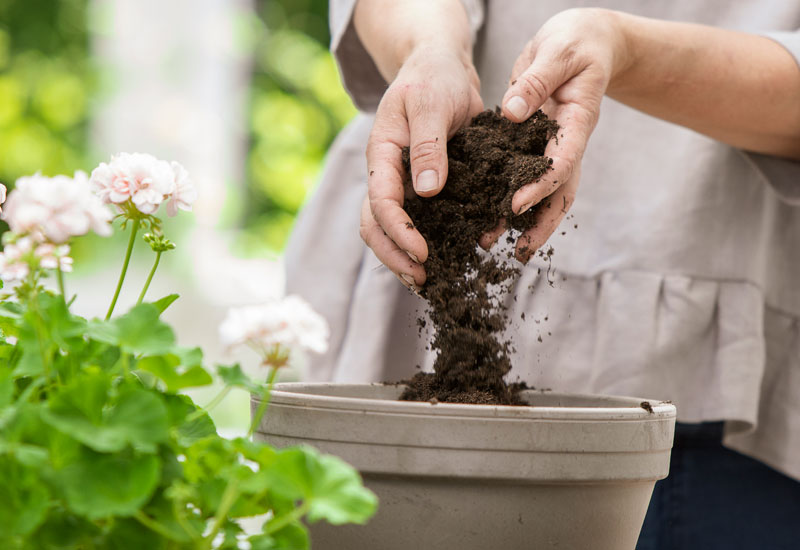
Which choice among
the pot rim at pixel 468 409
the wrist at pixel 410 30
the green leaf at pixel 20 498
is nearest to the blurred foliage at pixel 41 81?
the wrist at pixel 410 30

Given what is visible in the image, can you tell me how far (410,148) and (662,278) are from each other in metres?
0.50

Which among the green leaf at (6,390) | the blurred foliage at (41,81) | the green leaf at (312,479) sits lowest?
the green leaf at (312,479)

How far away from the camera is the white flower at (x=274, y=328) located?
0.45m

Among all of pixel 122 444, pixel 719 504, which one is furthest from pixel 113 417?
pixel 719 504

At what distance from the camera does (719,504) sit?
3.93 ft

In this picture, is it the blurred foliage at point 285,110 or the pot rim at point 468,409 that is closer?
the pot rim at point 468,409

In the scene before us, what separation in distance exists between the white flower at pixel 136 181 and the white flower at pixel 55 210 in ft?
0.35

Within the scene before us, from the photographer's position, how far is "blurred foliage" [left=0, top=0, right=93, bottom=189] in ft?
9.37

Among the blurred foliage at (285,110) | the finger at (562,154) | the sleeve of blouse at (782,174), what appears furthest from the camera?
the blurred foliage at (285,110)

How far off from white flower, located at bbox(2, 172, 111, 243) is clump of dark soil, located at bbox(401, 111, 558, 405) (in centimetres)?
41

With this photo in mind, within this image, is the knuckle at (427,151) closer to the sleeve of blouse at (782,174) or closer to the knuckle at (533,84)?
the knuckle at (533,84)

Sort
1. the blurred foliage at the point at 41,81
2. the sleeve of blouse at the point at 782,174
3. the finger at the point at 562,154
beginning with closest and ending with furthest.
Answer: the finger at the point at 562,154 < the sleeve of blouse at the point at 782,174 < the blurred foliage at the point at 41,81

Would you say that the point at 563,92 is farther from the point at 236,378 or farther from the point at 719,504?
the point at 719,504

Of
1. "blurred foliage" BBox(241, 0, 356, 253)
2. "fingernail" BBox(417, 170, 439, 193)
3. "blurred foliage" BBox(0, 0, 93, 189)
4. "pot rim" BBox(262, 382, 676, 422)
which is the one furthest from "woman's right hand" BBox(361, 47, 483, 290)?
"blurred foliage" BBox(0, 0, 93, 189)
